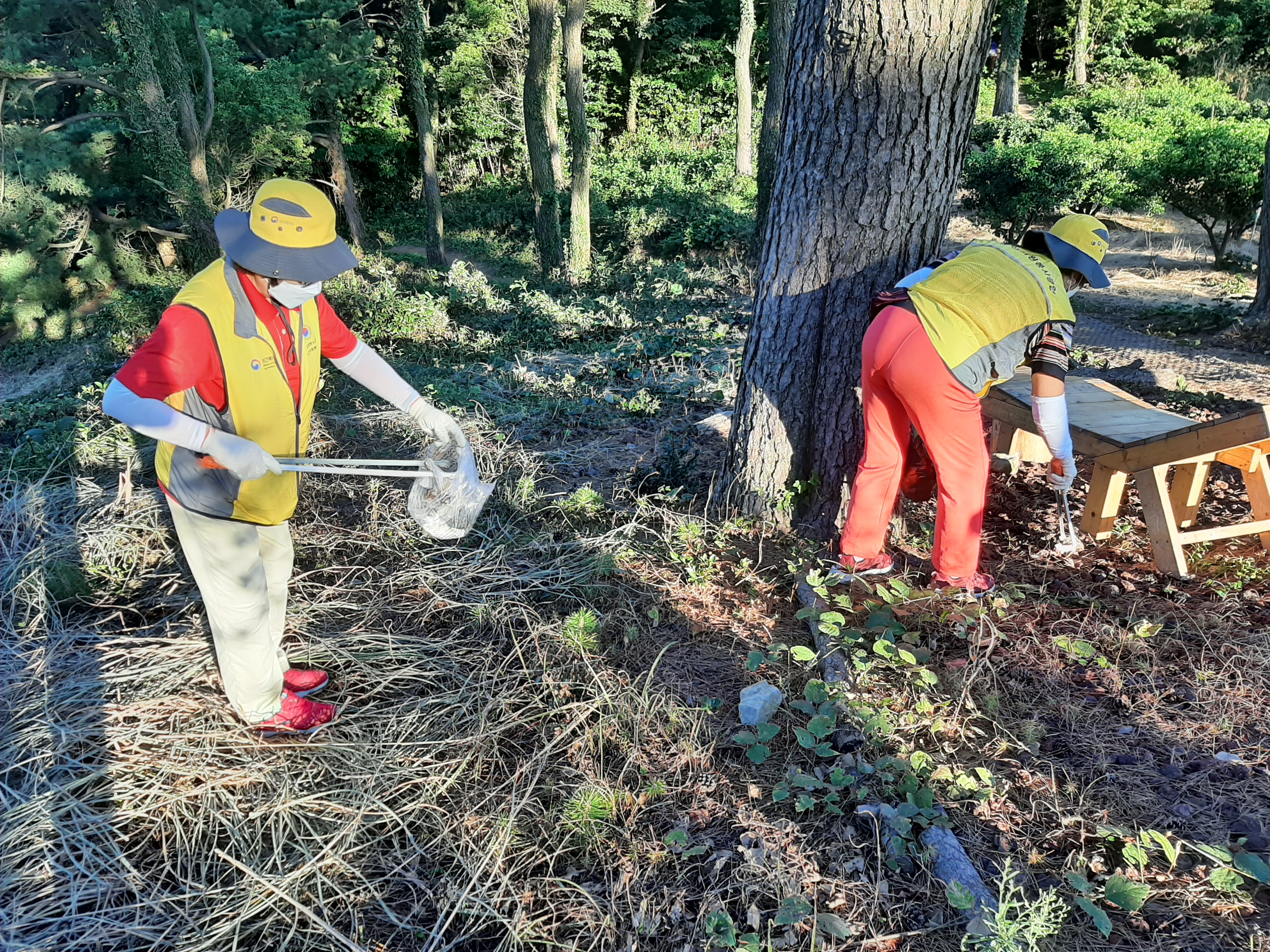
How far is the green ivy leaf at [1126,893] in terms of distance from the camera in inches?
74.2

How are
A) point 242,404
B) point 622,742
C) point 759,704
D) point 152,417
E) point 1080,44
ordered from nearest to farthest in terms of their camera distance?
point 152,417 < point 242,404 < point 622,742 < point 759,704 < point 1080,44

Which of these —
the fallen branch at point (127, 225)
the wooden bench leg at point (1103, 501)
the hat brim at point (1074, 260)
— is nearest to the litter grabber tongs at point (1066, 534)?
the wooden bench leg at point (1103, 501)

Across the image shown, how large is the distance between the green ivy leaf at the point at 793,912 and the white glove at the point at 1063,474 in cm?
205

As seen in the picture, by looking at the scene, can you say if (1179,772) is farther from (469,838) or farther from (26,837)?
(26,837)

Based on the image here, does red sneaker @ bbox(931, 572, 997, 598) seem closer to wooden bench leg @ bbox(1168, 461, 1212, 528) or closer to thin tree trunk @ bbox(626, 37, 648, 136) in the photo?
wooden bench leg @ bbox(1168, 461, 1212, 528)

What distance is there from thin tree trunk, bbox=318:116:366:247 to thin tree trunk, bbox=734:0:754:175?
9.10 metres

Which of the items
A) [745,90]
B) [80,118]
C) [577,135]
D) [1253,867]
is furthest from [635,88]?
[1253,867]

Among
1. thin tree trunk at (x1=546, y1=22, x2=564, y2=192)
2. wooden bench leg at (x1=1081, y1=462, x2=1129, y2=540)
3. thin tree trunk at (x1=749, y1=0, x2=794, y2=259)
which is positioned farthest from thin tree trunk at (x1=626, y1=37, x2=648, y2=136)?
wooden bench leg at (x1=1081, y1=462, x2=1129, y2=540)

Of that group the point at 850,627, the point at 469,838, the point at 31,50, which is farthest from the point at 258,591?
the point at 31,50

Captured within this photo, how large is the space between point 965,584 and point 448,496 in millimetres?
1963

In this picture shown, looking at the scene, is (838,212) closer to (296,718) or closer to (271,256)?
(271,256)

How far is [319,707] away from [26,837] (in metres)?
0.82

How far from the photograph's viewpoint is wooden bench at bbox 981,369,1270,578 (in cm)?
299

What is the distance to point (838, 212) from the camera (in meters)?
3.22
